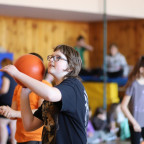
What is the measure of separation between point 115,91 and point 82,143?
5.02m

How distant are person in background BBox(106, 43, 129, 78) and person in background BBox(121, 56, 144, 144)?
3917mm

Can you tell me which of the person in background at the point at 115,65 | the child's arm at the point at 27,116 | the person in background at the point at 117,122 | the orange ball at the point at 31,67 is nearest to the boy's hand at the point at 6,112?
the child's arm at the point at 27,116

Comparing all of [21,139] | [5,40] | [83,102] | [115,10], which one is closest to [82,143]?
[83,102]

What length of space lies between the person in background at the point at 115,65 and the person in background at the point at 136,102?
392cm

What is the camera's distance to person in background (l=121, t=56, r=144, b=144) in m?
3.39

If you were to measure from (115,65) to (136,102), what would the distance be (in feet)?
14.2

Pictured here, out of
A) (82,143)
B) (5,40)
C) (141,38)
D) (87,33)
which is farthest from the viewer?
(87,33)

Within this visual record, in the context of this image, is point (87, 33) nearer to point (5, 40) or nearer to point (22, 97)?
point (5, 40)

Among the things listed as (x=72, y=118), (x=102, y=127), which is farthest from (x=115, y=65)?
(x=72, y=118)

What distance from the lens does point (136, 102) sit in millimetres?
3482

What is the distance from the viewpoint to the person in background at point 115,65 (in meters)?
7.54

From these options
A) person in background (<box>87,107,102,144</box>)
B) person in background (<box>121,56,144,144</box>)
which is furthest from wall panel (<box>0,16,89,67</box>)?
person in background (<box>121,56,144,144</box>)

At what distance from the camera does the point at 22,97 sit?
216 cm

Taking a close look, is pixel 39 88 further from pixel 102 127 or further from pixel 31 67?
pixel 102 127
